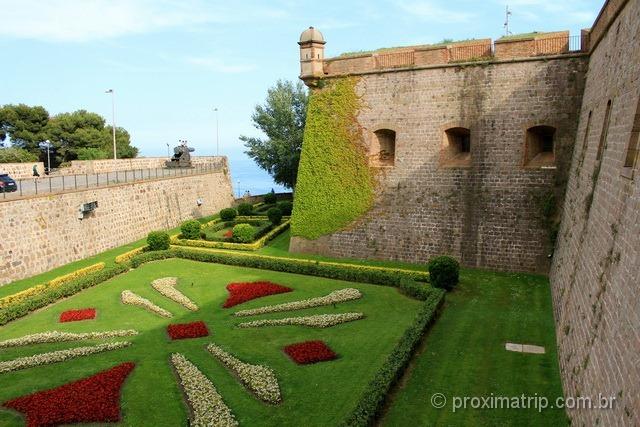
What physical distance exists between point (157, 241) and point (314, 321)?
11568 millimetres

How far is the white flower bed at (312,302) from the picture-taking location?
15488mm

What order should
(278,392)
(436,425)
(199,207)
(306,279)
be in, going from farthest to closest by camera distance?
(199,207), (306,279), (278,392), (436,425)

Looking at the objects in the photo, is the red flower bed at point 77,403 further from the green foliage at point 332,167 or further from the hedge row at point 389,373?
the green foliage at point 332,167

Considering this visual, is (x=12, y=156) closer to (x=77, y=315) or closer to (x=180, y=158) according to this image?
(x=180, y=158)

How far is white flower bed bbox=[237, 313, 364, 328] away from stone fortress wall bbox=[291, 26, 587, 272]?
6.89 metres

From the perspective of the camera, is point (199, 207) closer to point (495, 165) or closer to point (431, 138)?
point (431, 138)

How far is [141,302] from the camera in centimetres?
1647

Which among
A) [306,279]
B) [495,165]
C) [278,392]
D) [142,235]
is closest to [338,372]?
[278,392]

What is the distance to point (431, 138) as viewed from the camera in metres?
20.2

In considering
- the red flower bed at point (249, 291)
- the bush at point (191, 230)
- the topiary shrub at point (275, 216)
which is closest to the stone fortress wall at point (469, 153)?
the red flower bed at point (249, 291)

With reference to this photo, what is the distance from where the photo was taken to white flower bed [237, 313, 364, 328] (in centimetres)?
1426

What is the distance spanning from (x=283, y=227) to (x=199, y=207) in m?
9.74

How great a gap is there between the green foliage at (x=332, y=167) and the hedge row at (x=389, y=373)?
27.4 ft

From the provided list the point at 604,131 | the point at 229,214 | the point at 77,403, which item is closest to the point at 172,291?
the point at 77,403
